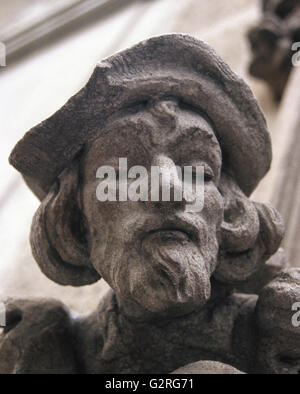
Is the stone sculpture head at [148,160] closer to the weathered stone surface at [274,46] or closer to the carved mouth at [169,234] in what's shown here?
the carved mouth at [169,234]

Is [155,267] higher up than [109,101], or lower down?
lower down

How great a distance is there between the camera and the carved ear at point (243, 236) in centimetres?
90

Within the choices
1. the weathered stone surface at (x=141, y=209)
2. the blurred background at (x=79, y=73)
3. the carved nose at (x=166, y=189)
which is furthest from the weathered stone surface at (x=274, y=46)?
the carved nose at (x=166, y=189)

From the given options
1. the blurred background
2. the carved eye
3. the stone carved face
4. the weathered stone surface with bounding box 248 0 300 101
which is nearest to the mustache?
the stone carved face

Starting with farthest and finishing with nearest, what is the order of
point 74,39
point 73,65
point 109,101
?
point 74,39 → point 73,65 → point 109,101

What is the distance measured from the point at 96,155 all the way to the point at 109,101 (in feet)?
0.30

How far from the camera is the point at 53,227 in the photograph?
2.98ft

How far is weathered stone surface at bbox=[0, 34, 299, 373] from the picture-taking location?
86 cm

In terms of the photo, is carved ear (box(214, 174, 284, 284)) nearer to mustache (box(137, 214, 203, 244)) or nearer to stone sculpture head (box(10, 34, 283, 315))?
stone sculpture head (box(10, 34, 283, 315))

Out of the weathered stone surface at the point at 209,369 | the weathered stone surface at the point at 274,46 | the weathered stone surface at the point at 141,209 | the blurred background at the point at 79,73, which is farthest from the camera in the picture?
the weathered stone surface at the point at 274,46

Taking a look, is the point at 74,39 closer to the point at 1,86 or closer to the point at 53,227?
the point at 1,86

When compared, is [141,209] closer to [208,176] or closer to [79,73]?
[208,176]

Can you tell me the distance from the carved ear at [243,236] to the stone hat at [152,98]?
8cm
